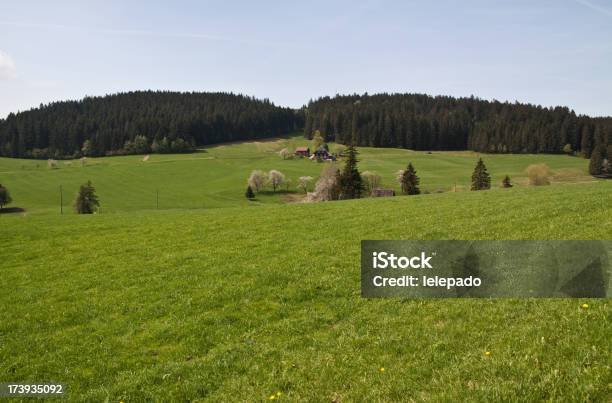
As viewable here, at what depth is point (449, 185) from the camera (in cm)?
13050

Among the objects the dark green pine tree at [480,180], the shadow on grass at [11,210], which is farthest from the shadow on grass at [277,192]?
the shadow on grass at [11,210]

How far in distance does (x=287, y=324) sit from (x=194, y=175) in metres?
153

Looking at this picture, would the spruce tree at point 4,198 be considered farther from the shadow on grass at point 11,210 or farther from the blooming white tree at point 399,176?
the blooming white tree at point 399,176

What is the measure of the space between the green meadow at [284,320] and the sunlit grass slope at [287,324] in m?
0.06

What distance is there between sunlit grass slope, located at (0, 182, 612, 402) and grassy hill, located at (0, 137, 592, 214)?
90878mm

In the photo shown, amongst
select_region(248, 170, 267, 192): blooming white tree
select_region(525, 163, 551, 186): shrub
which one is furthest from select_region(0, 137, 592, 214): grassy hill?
select_region(525, 163, 551, 186): shrub

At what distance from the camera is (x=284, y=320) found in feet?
44.2

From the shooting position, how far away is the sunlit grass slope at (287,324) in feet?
27.9

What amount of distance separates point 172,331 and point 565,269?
43.7 feet

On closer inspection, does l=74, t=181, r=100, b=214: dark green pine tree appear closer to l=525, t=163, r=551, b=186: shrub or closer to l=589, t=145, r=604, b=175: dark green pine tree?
l=525, t=163, r=551, b=186: shrub

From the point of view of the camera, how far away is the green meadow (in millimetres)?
8570

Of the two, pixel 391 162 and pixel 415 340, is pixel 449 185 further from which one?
pixel 415 340

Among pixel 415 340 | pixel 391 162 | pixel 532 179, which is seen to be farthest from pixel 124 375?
pixel 391 162

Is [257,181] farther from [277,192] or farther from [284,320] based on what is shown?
[284,320]
